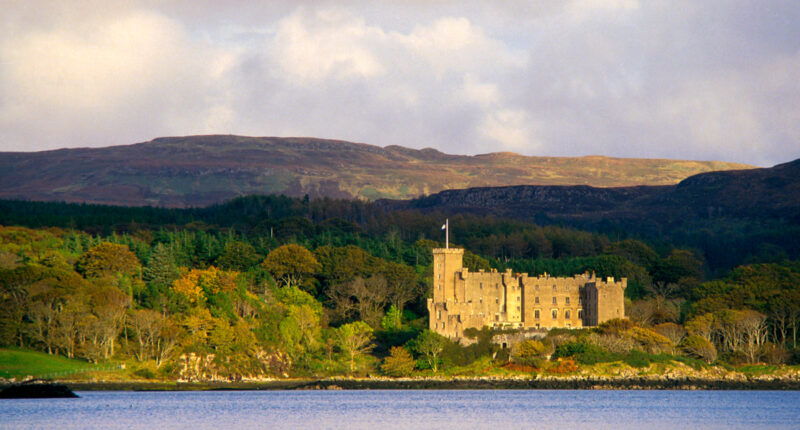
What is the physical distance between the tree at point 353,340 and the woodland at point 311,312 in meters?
0.14

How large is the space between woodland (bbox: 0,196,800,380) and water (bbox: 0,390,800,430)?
5802 millimetres

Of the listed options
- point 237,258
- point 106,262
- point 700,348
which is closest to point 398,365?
point 700,348

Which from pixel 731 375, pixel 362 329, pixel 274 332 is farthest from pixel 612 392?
pixel 274 332

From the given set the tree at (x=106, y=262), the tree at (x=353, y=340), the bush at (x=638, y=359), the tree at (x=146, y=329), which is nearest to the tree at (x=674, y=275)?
the bush at (x=638, y=359)

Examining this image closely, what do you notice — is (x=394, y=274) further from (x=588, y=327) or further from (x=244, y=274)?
(x=588, y=327)

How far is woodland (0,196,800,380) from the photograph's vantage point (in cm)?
8594

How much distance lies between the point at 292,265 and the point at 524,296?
26.3 meters

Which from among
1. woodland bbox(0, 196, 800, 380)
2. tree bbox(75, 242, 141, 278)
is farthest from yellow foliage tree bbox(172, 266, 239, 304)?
tree bbox(75, 242, 141, 278)

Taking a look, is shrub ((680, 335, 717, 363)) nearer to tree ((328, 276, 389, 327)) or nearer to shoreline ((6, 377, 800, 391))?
shoreline ((6, 377, 800, 391))

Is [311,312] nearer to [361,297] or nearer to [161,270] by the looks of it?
[361,297]

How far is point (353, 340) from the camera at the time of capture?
9044 centimetres

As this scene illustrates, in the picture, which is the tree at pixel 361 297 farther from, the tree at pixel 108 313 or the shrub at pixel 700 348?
the shrub at pixel 700 348

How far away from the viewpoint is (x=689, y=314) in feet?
308

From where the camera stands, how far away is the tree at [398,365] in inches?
3396
